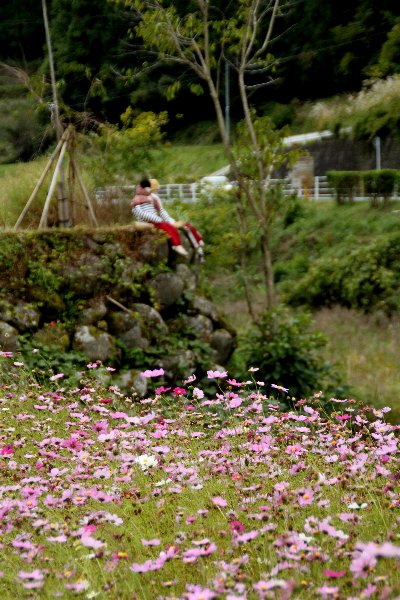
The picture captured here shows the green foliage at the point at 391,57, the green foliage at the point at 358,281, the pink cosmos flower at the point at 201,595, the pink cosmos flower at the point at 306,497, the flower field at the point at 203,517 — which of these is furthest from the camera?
the green foliage at the point at 391,57


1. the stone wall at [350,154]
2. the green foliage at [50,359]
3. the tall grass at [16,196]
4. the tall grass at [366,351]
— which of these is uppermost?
the tall grass at [16,196]

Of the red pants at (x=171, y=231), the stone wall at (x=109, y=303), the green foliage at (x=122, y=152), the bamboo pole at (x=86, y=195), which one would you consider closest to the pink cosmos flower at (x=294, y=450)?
the stone wall at (x=109, y=303)

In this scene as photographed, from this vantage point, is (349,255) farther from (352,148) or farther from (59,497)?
(59,497)

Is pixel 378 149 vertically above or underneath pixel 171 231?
underneath

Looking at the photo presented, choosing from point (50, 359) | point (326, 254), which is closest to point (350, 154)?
point (326, 254)

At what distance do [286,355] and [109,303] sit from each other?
2.13m

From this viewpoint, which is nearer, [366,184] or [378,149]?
[366,184]

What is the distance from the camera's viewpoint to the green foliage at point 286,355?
9.34m

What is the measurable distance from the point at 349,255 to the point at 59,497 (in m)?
17.0

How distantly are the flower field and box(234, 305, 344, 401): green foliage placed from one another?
5.04 meters

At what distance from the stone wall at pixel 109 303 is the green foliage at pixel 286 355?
60 centimetres

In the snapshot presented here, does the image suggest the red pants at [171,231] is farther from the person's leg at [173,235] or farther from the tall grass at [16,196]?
the tall grass at [16,196]

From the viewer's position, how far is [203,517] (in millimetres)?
3240

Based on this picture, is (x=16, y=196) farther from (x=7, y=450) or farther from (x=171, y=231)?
(x=7, y=450)
